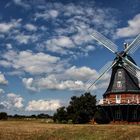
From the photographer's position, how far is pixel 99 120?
253 feet

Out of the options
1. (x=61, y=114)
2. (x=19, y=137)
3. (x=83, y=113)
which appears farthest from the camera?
(x=61, y=114)

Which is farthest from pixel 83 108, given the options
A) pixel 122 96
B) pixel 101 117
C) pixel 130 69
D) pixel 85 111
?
pixel 130 69

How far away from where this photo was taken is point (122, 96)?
78188mm

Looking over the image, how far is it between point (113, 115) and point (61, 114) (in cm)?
1066

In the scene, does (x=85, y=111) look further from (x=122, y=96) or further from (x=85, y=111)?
(x=122, y=96)

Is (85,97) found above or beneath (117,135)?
above

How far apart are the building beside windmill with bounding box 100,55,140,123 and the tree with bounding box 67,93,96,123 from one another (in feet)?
7.48

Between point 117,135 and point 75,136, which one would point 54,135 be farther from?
point 117,135

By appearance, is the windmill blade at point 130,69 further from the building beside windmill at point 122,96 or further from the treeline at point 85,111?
the treeline at point 85,111

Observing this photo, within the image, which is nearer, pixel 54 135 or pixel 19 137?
pixel 19 137

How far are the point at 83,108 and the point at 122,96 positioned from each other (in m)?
8.41

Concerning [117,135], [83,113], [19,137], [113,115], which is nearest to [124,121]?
[113,115]

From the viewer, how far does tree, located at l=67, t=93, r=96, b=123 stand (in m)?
75.3

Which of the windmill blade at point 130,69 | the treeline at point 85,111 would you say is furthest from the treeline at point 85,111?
the windmill blade at point 130,69
